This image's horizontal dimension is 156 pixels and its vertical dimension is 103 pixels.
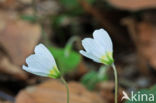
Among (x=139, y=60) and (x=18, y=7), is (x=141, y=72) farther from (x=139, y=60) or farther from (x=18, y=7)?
Result: (x=18, y=7)

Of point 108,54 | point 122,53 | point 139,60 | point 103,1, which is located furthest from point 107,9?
point 108,54

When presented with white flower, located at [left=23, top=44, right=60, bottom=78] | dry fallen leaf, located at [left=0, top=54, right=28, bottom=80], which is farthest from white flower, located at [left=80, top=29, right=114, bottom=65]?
dry fallen leaf, located at [left=0, top=54, right=28, bottom=80]

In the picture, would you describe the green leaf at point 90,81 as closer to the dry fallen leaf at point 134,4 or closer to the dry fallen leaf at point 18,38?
the dry fallen leaf at point 18,38

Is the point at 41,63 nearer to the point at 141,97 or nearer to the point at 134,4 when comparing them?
the point at 141,97

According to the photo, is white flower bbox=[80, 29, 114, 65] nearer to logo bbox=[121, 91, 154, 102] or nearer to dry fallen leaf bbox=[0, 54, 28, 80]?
logo bbox=[121, 91, 154, 102]

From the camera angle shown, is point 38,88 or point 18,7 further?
point 18,7

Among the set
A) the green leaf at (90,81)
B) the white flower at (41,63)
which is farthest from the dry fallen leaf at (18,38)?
the white flower at (41,63)

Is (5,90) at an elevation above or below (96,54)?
above

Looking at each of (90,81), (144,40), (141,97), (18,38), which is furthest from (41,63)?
(144,40)
